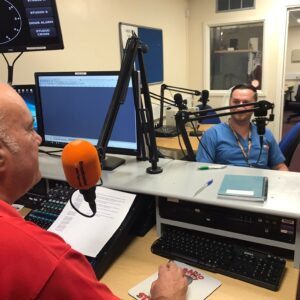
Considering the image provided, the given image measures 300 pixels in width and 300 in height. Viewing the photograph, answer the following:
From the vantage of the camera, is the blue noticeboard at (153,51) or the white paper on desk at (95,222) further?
the blue noticeboard at (153,51)

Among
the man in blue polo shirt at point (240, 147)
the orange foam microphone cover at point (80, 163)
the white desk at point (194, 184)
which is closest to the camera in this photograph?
the orange foam microphone cover at point (80, 163)

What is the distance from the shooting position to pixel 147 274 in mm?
1079

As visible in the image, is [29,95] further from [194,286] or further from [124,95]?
[194,286]

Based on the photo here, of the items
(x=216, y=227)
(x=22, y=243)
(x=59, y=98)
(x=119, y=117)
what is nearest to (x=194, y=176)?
(x=216, y=227)

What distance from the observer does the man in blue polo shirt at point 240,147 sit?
2.18 metres

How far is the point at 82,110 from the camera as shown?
1.53 metres

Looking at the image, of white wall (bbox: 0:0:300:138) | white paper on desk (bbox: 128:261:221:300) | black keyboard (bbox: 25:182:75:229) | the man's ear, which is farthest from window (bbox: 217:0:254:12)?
the man's ear

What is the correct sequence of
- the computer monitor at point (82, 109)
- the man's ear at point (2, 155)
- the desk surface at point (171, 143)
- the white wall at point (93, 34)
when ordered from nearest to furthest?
the man's ear at point (2, 155) < the computer monitor at point (82, 109) < the white wall at point (93, 34) < the desk surface at point (171, 143)

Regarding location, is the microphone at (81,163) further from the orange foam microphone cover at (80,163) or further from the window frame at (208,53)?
the window frame at (208,53)

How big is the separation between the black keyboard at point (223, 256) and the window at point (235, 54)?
3.96m

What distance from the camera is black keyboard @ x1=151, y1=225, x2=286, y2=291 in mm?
1017

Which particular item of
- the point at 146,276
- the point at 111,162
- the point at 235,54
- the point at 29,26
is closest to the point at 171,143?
the point at 111,162

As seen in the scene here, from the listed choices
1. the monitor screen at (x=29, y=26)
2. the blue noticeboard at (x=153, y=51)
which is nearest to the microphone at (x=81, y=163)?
the monitor screen at (x=29, y=26)

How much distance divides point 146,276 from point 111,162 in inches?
23.5
